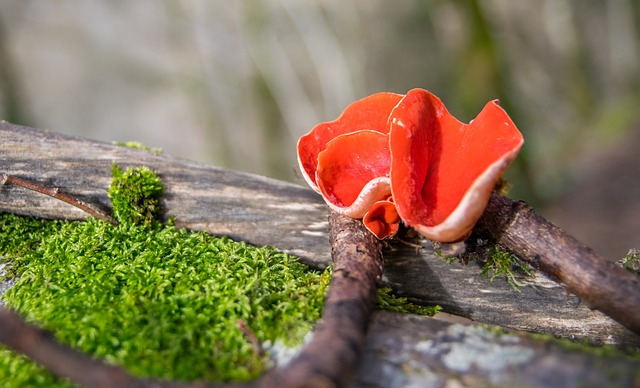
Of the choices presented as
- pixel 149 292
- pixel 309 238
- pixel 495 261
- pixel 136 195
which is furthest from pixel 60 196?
pixel 495 261

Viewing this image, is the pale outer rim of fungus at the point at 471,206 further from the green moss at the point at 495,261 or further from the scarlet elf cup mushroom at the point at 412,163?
the green moss at the point at 495,261

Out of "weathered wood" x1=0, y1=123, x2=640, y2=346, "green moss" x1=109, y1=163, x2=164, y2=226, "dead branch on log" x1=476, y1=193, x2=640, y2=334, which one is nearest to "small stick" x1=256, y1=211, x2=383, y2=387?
"weathered wood" x1=0, y1=123, x2=640, y2=346

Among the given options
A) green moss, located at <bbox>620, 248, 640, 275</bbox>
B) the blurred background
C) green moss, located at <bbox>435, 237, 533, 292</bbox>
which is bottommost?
green moss, located at <bbox>435, 237, 533, 292</bbox>

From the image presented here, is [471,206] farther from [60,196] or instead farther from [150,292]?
[60,196]

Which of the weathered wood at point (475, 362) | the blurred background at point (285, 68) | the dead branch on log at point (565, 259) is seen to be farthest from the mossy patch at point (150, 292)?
the blurred background at point (285, 68)

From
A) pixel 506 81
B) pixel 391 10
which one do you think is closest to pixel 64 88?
pixel 391 10

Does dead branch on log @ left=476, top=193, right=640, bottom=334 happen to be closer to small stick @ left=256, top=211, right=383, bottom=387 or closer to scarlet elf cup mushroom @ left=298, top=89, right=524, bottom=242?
scarlet elf cup mushroom @ left=298, top=89, right=524, bottom=242

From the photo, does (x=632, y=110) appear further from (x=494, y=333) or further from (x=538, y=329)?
(x=494, y=333)
